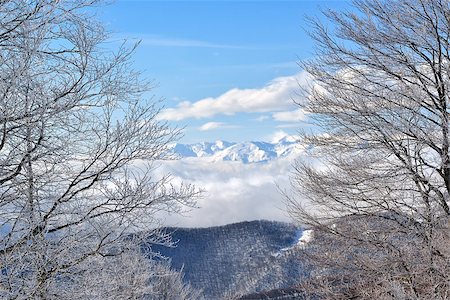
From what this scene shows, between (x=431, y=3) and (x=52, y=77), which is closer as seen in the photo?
(x=52, y=77)

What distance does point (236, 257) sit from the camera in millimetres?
114000

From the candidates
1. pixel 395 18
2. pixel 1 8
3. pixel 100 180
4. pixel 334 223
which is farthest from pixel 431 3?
pixel 1 8

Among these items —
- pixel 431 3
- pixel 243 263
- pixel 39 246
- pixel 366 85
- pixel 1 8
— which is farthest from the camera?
pixel 243 263

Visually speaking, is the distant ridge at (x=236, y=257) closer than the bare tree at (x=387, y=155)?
No

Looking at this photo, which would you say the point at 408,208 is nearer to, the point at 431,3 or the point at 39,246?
the point at 431,3

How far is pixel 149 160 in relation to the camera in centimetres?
727

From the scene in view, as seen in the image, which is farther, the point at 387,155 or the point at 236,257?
the point at 236,257

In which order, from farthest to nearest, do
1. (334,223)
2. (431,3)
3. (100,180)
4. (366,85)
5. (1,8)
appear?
1. (334,223)
2. (366,85)
3. (431,3)
4. (100,180)
5. (1,8)

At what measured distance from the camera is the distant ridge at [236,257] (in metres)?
93.5

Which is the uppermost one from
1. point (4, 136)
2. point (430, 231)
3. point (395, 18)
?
point (395, 18)

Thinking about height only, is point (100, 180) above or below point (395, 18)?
below

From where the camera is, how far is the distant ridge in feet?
307

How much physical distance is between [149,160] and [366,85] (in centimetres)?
370

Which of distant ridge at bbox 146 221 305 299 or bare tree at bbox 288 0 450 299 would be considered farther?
distant ridge at bbox 146 221 305 299
